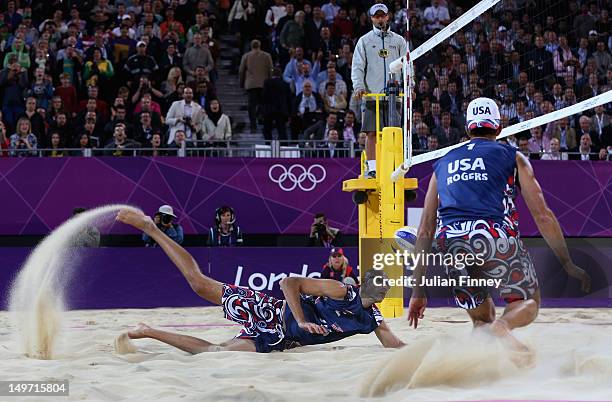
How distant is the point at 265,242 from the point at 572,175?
3629mm

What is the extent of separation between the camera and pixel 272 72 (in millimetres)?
12273

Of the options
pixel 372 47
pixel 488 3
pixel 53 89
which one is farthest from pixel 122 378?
pixel 53 89

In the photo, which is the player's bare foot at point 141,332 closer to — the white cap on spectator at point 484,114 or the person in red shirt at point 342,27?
the white cap on spectator at point 484,114

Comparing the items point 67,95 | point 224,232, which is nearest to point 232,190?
point 224,232

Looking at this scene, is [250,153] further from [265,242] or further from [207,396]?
[207,396]

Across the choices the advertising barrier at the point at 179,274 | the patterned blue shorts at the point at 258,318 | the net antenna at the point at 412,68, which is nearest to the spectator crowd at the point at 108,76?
the advertising barrier at the point at 179,274

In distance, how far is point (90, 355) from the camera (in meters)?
5.59

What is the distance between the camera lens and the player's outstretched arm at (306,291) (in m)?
5.48

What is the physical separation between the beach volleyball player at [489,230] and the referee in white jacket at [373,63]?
3.81 meters

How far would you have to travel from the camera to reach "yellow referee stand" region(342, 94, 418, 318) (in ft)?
25.7

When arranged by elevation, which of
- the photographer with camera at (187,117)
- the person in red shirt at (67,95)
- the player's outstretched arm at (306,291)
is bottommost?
the player's outstretched arm at (306,291)

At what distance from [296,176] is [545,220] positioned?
6.18 metres

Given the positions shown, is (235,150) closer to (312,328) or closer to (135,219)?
(135,219)

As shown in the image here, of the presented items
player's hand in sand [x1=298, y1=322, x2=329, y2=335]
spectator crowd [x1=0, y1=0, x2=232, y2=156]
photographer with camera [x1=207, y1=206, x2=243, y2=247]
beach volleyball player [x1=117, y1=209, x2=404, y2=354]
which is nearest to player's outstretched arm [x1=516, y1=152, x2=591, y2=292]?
beach volleyball player [x1=117, y1=209, x2=404, y2=354]
